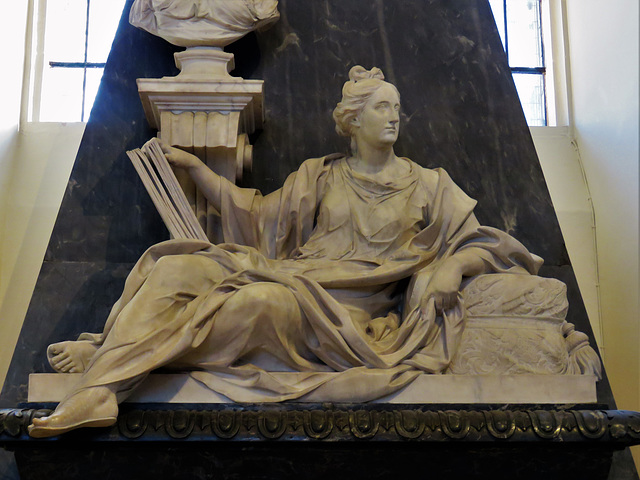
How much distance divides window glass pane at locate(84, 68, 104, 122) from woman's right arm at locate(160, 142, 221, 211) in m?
2.85

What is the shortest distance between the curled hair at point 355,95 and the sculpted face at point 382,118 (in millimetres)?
39

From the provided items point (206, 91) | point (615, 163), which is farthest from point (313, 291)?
point (615, 163)

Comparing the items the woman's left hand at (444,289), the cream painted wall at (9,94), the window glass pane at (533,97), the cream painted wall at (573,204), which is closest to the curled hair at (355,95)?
the woman's left hand at (444,289)

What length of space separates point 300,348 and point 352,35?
2.64 meters

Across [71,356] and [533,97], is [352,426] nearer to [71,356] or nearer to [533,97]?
[71,356]

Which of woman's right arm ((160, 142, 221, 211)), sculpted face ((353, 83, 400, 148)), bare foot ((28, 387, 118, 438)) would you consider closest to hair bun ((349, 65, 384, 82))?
sculpted face ((353, 83, 400, 148))

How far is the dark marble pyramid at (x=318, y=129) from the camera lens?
19.5 feet

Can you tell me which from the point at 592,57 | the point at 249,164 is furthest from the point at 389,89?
the point at 592,57

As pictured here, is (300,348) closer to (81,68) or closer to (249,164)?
(249,164)

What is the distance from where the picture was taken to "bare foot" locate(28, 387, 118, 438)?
4058 millimetres

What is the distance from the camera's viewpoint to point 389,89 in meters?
5.41

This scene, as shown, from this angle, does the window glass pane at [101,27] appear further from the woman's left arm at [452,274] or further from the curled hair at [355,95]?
the woman's left arm at [452,274]

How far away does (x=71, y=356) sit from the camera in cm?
466

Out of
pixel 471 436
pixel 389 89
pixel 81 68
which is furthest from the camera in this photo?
pixel 81 68
